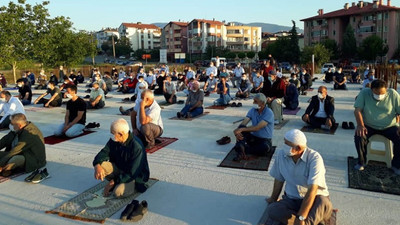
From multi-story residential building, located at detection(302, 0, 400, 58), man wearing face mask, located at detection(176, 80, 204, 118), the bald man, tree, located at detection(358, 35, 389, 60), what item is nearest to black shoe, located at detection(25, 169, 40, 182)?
the bald man

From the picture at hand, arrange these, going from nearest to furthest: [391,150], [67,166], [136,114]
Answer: [391,150] → [67,166] → [136,114]

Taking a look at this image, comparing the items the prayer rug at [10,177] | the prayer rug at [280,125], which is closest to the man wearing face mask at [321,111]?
the prayer rug at [280,125]

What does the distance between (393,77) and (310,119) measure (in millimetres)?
10583

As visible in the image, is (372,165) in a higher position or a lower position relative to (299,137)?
lower

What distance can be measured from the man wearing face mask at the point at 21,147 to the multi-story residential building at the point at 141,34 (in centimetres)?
10848

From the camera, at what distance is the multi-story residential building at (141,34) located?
110562mm

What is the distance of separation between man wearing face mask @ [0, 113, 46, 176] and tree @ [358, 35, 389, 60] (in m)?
55.3

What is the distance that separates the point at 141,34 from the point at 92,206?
11306 cm

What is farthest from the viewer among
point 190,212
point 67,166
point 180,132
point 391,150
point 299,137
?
point 180,132

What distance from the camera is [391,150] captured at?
5.46 metres

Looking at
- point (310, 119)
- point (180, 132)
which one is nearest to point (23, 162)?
point (180, 132)

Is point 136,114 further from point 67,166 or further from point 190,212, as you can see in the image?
point 190,212

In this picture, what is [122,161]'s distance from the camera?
4492 mm

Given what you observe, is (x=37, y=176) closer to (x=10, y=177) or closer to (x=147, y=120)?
(x=10, y=177)
